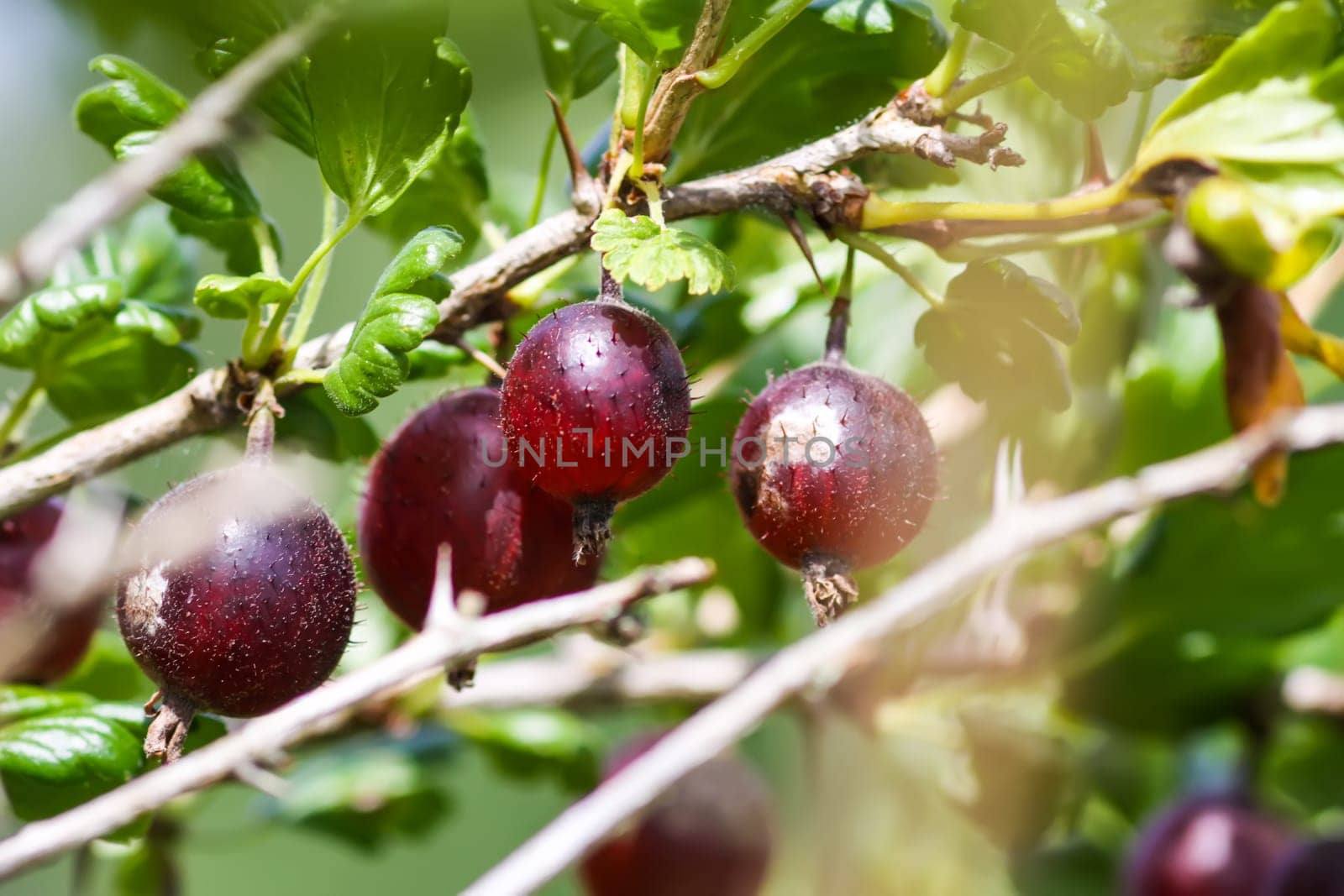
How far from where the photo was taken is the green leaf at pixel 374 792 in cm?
Result: 169

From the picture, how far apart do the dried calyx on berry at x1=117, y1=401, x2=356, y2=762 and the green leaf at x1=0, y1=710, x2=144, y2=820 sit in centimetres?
15

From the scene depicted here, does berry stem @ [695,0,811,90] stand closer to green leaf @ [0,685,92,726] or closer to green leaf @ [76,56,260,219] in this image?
green leaf @ [76,56,260,219]

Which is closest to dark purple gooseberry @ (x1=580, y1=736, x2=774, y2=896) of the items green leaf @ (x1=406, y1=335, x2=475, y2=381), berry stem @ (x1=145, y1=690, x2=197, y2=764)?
green leaf @ (x1=406, y1=335, x2=475, y2=381)

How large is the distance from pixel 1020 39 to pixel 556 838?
642mm

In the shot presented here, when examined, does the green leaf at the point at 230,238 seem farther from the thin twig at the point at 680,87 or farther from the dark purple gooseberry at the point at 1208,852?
the dark purple gooseberry at the point at 1208,852

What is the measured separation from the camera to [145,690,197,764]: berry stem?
87 centimetres

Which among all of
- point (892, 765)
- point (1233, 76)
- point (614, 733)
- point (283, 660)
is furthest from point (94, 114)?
point (614, 733)

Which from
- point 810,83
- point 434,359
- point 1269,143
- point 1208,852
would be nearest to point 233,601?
point 434,359

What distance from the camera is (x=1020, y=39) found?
0.90 metres

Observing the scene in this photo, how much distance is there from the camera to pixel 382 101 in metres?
0.93

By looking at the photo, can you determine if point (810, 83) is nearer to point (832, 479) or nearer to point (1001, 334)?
point (1001, 334)

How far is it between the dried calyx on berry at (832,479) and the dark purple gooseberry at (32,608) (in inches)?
27.2

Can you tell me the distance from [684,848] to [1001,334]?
3.16 feet

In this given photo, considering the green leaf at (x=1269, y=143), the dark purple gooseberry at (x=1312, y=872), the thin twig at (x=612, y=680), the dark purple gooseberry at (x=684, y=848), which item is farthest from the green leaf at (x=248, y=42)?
the dark purple gooseberry at (x=1312, y=872)
